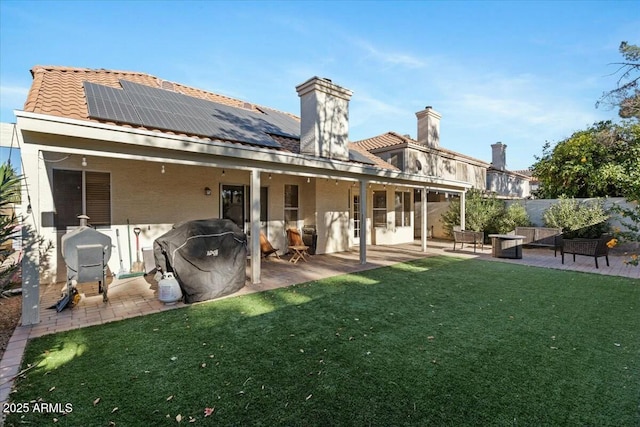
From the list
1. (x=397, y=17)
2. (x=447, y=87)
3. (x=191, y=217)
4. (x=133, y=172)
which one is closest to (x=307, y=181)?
(x=191, y=217)

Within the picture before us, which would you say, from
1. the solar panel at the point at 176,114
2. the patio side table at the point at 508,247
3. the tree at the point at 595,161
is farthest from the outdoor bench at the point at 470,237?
the solar panel at the point at 176,114

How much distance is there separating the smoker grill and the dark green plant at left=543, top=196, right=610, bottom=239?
14610mm

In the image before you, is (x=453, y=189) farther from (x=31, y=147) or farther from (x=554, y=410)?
(x=31, y=147)

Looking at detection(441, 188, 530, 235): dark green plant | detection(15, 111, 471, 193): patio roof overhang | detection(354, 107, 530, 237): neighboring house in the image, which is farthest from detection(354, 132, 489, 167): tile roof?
detection(15, 111, 471, 193): patio roof overhang

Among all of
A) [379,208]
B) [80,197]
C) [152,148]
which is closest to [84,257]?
[152,148]

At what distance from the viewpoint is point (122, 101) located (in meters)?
7.67

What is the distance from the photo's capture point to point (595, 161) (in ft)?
43.0

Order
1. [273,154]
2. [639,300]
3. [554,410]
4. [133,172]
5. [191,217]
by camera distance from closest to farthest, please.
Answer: [554,410], [639,300], [273,154], [133,172], [191,217]

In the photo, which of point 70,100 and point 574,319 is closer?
point 574,319

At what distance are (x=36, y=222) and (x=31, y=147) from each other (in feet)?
3.64

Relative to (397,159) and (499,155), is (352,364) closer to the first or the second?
(397,159)

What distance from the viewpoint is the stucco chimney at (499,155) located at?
23953 mm

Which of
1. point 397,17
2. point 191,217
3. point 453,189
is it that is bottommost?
point 191,217

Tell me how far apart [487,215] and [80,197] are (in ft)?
48.9
